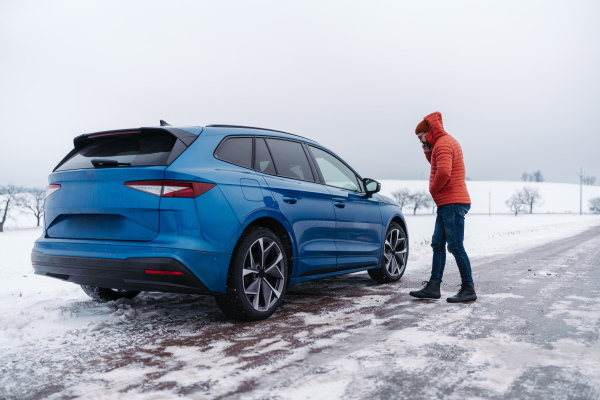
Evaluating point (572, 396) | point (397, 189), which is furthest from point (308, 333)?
point (397, 189)

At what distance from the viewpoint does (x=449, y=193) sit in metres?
5.10

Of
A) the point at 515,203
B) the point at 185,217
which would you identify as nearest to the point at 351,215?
the point at 185,217

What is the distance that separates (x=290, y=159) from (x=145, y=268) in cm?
197

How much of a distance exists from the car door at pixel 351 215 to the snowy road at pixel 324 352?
58 cm

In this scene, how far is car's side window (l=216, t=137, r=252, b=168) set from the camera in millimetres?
3906

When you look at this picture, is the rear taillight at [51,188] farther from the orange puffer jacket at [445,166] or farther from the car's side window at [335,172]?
the orange puffer jacket at [445,166]

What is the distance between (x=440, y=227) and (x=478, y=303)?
919mm

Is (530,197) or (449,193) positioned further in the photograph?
(530,197)

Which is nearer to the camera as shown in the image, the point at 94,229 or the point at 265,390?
the point at 265,390

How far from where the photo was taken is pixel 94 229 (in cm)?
361

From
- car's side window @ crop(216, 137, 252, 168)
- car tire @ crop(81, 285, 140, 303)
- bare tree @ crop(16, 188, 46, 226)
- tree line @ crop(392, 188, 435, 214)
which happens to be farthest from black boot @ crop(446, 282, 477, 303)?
tree line @ crop(392, 188, 435, 214)

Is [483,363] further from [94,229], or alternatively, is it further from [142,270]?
[94,229]

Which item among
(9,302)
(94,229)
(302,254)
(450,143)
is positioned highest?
(450,143)

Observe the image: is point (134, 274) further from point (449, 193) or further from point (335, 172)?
point (449, 193)
